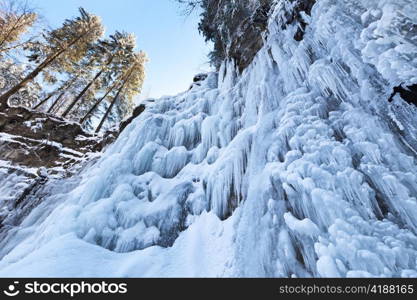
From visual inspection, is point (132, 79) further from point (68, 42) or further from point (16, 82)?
point (16, 82)

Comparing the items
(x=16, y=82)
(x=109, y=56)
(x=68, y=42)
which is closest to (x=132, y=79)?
(x=109, y=56)

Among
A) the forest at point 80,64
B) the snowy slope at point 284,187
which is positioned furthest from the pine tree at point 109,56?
the snowy slope at point 284,187

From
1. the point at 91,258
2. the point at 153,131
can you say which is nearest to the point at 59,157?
the point at 153,131

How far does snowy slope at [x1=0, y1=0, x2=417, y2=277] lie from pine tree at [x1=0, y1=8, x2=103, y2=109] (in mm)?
10472

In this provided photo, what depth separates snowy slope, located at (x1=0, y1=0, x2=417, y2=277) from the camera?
2.52 m

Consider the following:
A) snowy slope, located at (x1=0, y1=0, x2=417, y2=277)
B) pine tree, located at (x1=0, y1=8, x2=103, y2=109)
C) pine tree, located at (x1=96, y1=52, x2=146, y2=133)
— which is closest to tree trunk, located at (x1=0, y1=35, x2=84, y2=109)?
pine tree, located at (x1=0, y1=8, x2=103, y2=109)

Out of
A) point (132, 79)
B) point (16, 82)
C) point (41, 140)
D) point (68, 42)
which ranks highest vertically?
point (132, 79)

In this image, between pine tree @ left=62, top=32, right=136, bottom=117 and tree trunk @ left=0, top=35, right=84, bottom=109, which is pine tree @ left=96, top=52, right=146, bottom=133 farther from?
tree trunk @ left=0, top=35, right=84, bottom=109

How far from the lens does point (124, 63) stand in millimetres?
15891

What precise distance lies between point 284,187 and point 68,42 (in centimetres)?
1456

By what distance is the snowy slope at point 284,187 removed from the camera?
2.52m

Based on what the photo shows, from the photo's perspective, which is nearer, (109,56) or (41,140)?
(41,140)

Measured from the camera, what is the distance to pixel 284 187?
324 cm

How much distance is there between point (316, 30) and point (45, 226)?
575 cm
